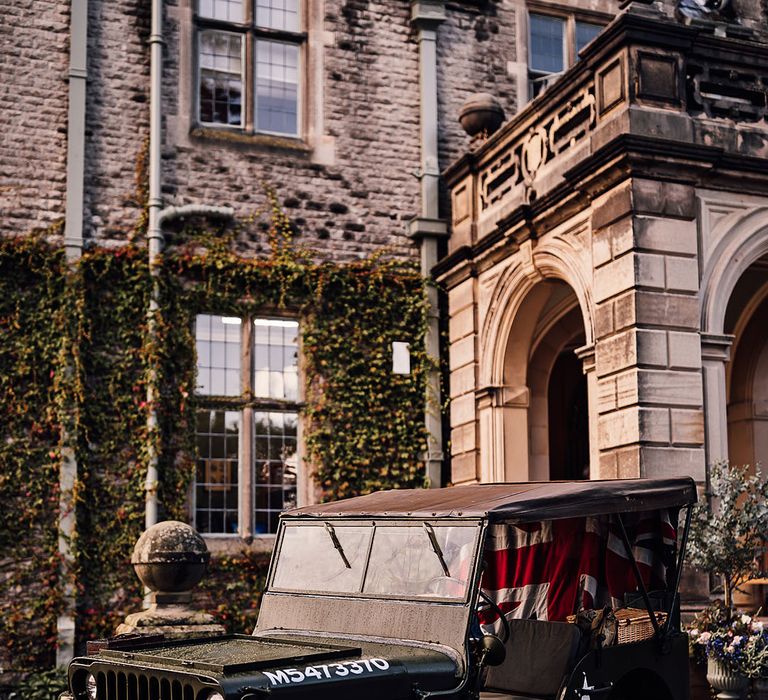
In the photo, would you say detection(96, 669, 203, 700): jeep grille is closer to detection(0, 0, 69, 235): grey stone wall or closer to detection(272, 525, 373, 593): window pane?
detection(272, 525, 373, 593): window pane

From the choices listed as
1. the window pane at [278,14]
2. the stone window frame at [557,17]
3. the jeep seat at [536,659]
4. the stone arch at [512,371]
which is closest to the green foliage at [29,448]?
the window pane at [278,14]

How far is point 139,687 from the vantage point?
499 centimetres

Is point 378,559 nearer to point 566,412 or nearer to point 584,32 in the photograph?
point 566,412

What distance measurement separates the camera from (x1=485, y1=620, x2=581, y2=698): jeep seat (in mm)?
5508

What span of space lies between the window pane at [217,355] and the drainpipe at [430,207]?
213 centimetres

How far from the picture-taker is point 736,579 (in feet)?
29.5

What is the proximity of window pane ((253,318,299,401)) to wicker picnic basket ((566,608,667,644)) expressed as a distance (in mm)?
6994

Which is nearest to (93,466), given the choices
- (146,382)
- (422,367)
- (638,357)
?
(146,382)

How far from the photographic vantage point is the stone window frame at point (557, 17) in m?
14.2

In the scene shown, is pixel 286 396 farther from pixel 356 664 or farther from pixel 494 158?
pixel 356 664

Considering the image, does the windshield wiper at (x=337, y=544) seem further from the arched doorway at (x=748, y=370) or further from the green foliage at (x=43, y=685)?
the arched doorway at (x=748, y=370)

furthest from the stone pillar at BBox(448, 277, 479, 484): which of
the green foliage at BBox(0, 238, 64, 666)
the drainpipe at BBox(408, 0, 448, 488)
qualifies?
the green foliage at BBox(0, 238, 64, 666)

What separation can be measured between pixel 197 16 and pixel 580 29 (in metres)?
4.83

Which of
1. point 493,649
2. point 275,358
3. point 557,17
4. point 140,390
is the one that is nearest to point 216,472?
point 140,390
